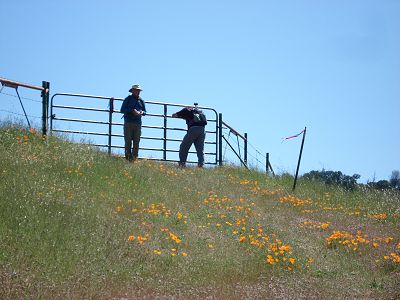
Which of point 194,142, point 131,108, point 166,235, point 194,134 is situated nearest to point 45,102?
point 131,108

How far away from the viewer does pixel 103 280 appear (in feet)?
29.2

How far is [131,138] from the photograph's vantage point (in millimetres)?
17703

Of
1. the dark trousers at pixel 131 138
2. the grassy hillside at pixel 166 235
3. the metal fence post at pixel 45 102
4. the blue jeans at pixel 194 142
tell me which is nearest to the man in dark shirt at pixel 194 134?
the blue jeans at pixel 194 142

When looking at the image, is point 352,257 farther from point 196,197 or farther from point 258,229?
point 196,197

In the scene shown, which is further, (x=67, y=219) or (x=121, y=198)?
(x=121, y=198)

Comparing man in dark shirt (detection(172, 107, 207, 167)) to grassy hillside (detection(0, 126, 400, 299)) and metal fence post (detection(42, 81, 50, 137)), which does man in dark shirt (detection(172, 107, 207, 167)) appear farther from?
metal fence post (detection(42, 81, 50, 137))

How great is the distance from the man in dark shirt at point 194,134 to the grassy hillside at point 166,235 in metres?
2.41

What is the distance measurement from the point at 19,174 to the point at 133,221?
2577mm

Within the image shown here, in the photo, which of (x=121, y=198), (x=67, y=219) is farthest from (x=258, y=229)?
(x=67, y=219)

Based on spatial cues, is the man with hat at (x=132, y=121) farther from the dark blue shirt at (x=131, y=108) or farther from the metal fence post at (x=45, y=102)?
the metal fence post at (x=45, y=102)

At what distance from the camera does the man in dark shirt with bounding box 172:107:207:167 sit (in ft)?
62.7

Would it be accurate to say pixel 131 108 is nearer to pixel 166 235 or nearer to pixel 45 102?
pixel 45 102

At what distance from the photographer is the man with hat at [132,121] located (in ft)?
57.6

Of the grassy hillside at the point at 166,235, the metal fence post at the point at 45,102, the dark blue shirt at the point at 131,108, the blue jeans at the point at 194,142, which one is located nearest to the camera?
the grassy hillside at the point at 166,235
